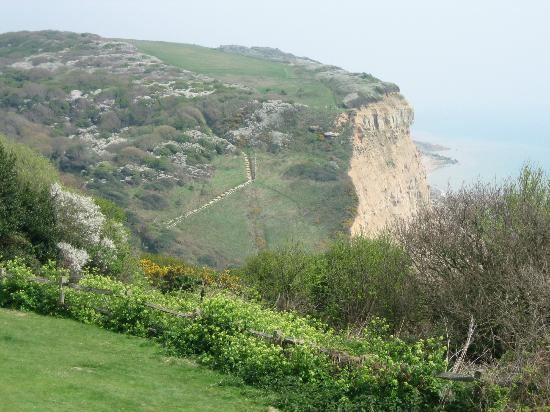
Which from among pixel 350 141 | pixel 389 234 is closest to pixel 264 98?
pixel 350 141

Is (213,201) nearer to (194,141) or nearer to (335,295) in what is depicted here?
(194,141)

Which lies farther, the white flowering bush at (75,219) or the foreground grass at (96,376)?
the white flowering bush at (75,219)

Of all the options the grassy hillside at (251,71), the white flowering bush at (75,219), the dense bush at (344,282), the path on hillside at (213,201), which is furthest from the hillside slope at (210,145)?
the dense bush at (344,282)

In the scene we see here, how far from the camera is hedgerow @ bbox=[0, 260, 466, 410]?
41.8 ft

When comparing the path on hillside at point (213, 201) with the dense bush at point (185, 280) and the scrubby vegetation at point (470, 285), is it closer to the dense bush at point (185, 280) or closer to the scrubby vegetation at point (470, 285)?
the dense bush at point (185, 280)

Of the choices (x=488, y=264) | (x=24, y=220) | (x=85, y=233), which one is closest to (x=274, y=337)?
(x=488, y=264)

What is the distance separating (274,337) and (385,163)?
88.5 metres

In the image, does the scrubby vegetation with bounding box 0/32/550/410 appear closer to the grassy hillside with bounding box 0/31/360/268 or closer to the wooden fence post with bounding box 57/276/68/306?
the wooden fence post with bounding box 57/276/68/306

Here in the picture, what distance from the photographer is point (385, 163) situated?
101 meters

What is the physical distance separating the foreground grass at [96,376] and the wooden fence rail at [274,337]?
3.31 ft

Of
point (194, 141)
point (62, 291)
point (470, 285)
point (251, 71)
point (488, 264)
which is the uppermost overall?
point (251, 71)

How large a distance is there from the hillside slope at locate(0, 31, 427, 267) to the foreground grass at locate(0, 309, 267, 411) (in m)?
44.3

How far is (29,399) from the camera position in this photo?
11148 millimetres

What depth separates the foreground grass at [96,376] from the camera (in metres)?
11.7
